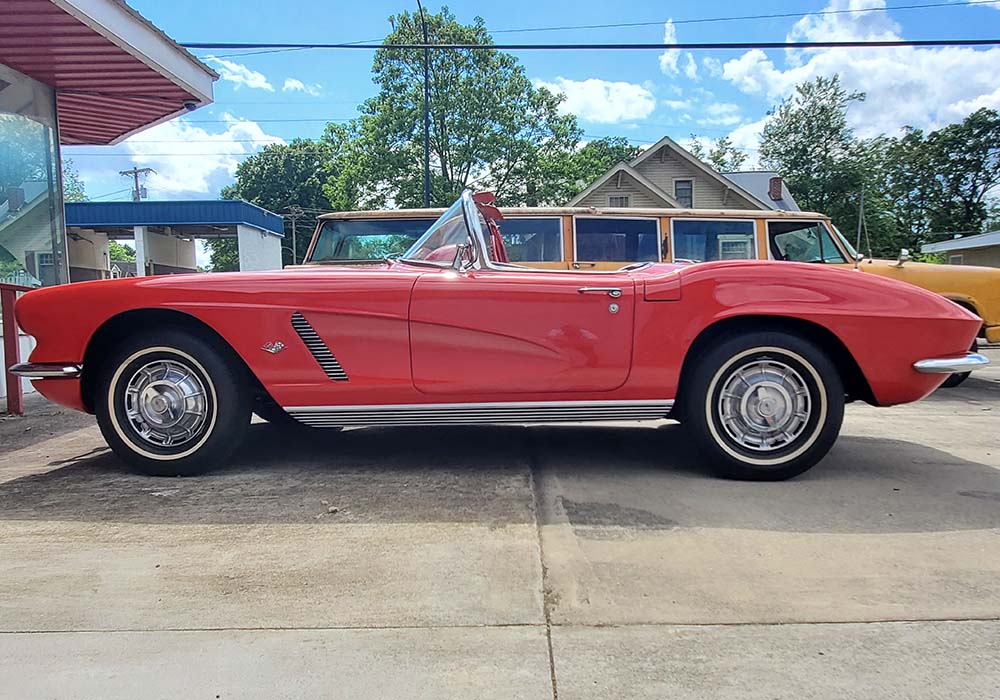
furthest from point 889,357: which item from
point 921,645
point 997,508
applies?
point 921,645

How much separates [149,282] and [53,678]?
2.14 meters

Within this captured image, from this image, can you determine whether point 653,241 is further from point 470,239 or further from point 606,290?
point 606,290

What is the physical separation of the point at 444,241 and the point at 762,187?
29453 mm

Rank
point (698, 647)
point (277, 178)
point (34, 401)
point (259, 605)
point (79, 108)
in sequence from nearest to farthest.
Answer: point (698, 647)
point (259, 605)
point (34, 401)
point (79, 108)
point (277, 178)

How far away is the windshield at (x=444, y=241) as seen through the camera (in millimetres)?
3662

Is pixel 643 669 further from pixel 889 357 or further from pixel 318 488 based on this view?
pixel 889 357

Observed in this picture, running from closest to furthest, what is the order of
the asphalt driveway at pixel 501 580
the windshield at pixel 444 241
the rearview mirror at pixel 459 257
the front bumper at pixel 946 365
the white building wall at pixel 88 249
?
the asphalt driveway at pixel 501 580
the front bumper at pixel 946 365
the rearview mirror at pixel 459 257
the windshield at pixel 444 241
the white building wall at pixel 88 249

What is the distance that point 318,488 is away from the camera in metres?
3.26

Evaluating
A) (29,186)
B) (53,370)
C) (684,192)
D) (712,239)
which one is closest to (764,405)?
(53,370)

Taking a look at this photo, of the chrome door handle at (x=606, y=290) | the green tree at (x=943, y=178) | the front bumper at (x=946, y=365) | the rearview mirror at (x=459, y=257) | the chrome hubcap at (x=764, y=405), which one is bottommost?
the chrome hubcap at (x=764, y=405)

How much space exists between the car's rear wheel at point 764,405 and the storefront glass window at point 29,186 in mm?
7769

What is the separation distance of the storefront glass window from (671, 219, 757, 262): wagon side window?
7406mm

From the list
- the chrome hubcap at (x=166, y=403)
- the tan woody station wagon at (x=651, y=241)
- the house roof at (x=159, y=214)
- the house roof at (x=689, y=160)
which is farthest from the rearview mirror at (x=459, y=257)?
the house roof at (x=689, y=160)

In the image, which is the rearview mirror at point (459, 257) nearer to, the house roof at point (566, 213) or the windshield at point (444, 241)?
the windshield at point (444, 241)
